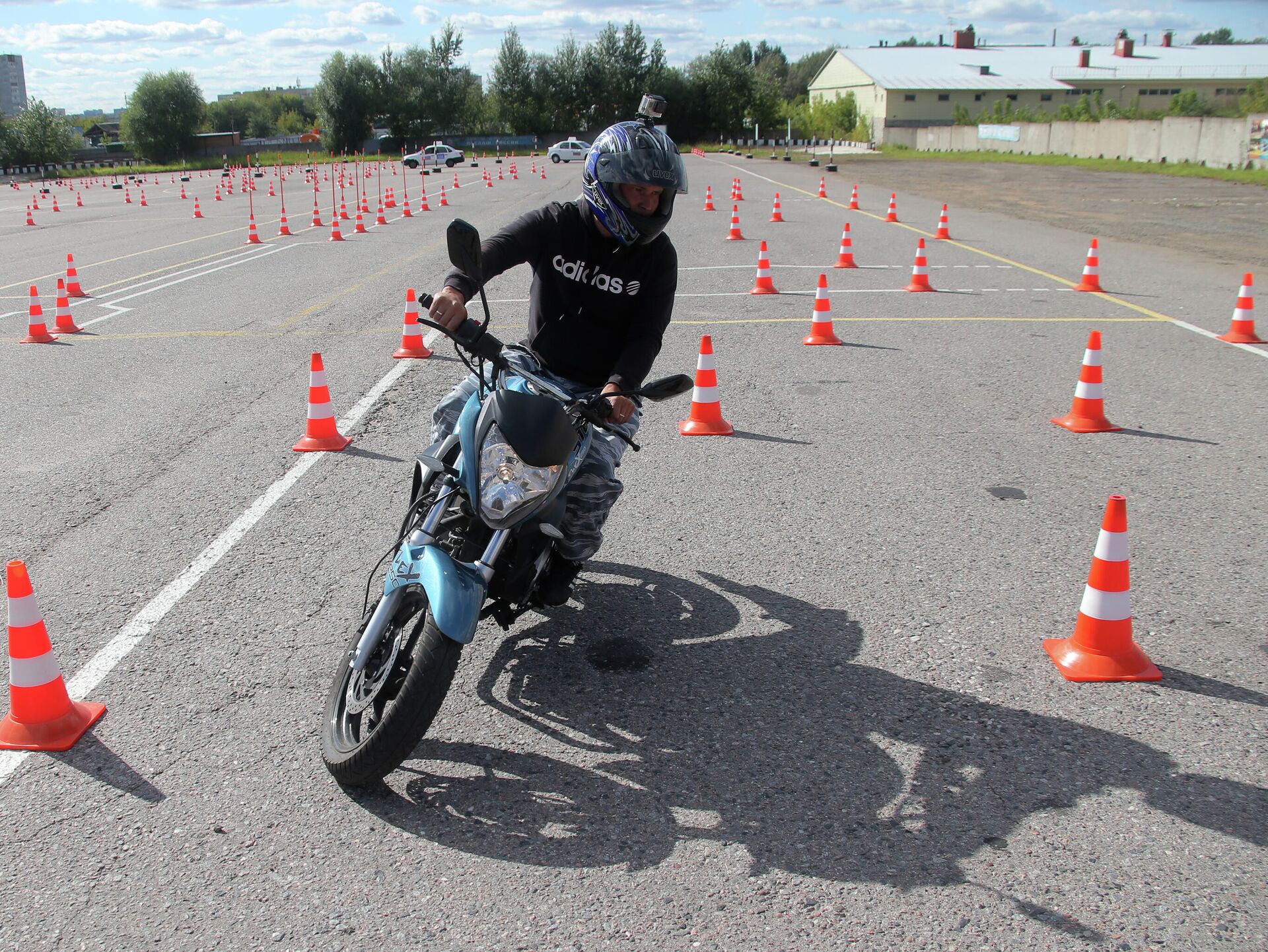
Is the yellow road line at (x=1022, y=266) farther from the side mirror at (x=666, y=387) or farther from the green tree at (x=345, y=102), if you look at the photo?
the green tree at (x=345, y=102)

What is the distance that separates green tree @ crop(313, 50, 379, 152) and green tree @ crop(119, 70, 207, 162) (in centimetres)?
1279

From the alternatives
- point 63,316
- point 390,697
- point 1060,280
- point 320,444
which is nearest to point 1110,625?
point 390,697

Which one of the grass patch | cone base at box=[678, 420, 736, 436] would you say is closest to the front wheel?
cone base at box=[678, 420, 736, 436]

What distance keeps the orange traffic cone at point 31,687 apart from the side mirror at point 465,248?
6.12 feet

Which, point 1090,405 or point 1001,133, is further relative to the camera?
point 1001,133

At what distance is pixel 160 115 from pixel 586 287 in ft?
380

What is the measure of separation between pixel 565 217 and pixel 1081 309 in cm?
988

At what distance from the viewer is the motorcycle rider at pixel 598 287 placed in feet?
13.4

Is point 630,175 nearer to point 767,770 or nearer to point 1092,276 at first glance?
point 767,770

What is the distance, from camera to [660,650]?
14.6 ft

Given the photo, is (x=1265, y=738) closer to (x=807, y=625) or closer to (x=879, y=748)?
(x=879, y=748)

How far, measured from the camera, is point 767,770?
3574 mm

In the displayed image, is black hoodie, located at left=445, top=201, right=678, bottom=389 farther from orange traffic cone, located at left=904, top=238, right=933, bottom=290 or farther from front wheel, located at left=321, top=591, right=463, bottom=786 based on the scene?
orange traffic cone, located at left=904, top=238, right=933, bottom=290

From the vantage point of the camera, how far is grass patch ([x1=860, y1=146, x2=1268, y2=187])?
122 ft
